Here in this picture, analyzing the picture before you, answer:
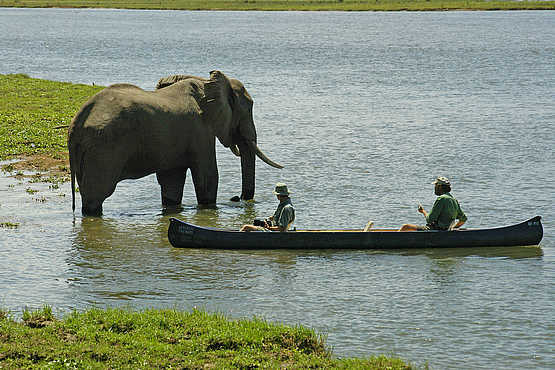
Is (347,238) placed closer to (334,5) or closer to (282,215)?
(282,215)

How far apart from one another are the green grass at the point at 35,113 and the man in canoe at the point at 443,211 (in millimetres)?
8307

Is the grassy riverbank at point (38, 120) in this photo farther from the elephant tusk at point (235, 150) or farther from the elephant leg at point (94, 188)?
the elephant tusk at point (235, 150)

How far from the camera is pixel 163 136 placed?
17.6 metres

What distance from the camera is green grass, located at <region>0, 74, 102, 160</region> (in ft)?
78.2

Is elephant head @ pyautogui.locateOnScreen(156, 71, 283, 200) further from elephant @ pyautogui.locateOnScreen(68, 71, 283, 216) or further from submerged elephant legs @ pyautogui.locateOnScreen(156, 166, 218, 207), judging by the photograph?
submerged elephant legs @ pyautogui.locateOnScreen(156, 166, 218, 207)

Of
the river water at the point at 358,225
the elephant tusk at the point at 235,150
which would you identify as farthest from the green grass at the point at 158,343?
the elephant tusk at the point at 235,150

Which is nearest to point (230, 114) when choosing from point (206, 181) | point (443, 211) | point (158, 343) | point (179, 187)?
point (206, 181)

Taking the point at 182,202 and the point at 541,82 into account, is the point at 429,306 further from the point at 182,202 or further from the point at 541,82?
the point at 541,82

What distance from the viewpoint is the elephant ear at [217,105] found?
1862 centimetres

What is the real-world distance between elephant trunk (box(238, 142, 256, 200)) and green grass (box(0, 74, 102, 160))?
410 centimetres

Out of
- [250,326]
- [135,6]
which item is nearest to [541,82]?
[250,326]

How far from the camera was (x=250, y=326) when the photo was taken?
10.9 m

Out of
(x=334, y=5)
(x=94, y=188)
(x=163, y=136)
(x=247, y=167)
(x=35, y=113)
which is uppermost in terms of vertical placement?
(x=334, y=5)

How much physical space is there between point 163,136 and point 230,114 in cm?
205
